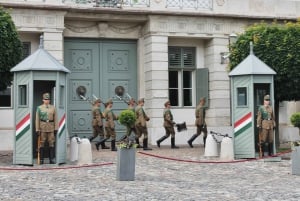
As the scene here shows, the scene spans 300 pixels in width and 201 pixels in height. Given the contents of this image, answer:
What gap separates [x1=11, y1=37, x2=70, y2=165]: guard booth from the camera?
572 inches

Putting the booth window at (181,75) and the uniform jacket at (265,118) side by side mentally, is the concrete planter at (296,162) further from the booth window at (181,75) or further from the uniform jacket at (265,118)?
the booth window at (181,75)

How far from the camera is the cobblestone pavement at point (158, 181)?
9.84 metres

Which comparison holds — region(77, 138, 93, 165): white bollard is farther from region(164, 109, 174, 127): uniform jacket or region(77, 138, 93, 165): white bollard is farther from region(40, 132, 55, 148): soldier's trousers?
region(164, 109, 174, 127): uniform jacket

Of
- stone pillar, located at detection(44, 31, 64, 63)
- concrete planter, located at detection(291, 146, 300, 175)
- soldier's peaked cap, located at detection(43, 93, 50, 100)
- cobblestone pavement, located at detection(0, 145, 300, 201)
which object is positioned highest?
stone pillar, located at detection(44, 31, 64, 63)

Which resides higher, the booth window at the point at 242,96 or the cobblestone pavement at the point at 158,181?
the booth window at the point at 242,96

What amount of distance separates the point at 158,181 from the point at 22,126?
4.56 m

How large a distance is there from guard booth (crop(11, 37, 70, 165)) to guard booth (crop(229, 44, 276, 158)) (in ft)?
16.3

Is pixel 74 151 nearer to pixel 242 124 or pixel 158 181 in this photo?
pixel 158 181

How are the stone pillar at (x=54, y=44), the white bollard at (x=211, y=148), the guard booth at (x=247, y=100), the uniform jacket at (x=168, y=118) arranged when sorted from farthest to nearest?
1. the stone pillar at (x=54, y=44)
2. the uniform jacket at (x=168, y=118)
3. the white bollard at (x=211, y=148)
4. the guard booth at (x=247, y=100)

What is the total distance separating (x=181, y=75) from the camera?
23031 millimetres

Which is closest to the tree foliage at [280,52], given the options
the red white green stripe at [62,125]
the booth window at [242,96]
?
the booth window at [242,96]

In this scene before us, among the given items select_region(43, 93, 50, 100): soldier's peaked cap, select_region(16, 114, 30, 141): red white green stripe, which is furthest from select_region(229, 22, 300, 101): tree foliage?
select_region(16, 114, 30, 141): red white green stripe

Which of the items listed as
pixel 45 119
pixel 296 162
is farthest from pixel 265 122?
pixel 45 119

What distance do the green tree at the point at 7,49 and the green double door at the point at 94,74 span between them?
230 inches
